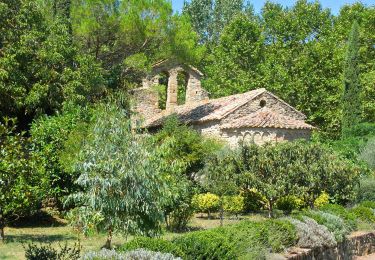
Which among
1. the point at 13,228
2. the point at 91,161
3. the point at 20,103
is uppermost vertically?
the point at 20,103

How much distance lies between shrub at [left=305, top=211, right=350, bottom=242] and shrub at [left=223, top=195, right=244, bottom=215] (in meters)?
7.10

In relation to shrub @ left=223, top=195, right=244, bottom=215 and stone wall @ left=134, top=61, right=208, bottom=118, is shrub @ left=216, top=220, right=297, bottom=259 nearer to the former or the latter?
shrub @ left=223, top=195, right=244, bottom=215

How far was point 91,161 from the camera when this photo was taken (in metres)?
10.9

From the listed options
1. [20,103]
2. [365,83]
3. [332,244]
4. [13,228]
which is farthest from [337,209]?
[365,83]

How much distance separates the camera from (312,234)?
1188 centimetres

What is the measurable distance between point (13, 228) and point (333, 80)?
27612 mm

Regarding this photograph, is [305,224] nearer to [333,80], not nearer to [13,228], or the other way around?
[13,228]

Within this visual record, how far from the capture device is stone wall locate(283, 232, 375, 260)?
1102cm

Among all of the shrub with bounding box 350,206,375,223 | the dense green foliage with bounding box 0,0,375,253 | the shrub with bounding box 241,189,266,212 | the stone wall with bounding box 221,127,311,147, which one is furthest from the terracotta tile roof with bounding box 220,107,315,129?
the shrub with bounding box 350,206,375,223

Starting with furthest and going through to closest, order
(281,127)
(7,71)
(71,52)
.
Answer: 1. (281,127)
2. (71,52)
3. (7,71)

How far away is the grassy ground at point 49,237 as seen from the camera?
13.1 m

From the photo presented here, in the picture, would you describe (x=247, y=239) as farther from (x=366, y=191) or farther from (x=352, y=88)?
(x=352, y=88)

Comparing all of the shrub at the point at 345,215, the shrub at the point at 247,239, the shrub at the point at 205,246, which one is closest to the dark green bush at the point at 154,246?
the shrub at the point at 205,246

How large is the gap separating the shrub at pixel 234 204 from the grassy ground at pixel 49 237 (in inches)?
36.1
